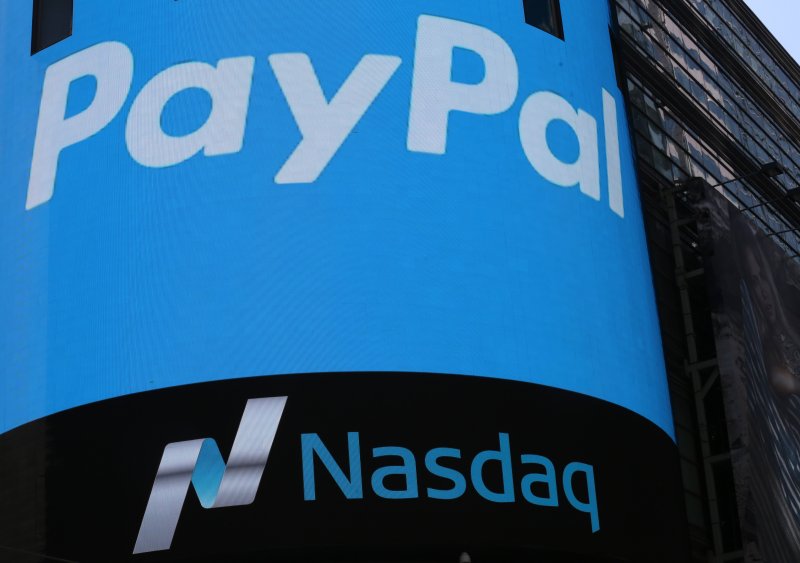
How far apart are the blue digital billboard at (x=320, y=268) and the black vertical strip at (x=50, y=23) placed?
0.84 ft

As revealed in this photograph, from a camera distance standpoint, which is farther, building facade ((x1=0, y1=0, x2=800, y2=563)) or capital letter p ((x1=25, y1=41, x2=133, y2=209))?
capital letter p ((x1=25, y1=41, x2=133, y2=209))

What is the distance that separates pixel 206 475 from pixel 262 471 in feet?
2.37

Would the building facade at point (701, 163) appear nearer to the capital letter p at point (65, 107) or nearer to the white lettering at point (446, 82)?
the white lettering at point (446, 82)

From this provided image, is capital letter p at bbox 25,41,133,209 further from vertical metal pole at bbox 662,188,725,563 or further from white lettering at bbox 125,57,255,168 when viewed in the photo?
vertical metal pole at bbox 662,188,725,563

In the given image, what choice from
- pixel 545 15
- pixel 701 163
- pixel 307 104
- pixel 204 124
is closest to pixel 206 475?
pixel 204 124

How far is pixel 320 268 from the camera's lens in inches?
730

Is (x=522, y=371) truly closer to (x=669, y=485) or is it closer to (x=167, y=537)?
(x=669, y=485)

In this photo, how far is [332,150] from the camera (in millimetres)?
19203

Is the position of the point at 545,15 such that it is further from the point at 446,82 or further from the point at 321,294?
the point at 321,294

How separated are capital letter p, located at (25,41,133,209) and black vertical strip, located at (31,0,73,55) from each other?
2.45 ft

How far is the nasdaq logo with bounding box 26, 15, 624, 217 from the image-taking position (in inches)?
763

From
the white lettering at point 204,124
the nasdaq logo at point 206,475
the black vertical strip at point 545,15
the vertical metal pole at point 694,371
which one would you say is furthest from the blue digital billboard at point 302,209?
the vertical metal pole at point 694,371

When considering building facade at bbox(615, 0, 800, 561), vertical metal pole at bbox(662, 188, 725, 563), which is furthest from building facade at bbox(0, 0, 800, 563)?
building facade at bbox(615, 0, 800, 561)

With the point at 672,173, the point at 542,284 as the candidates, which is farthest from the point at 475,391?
the point at 672,173
